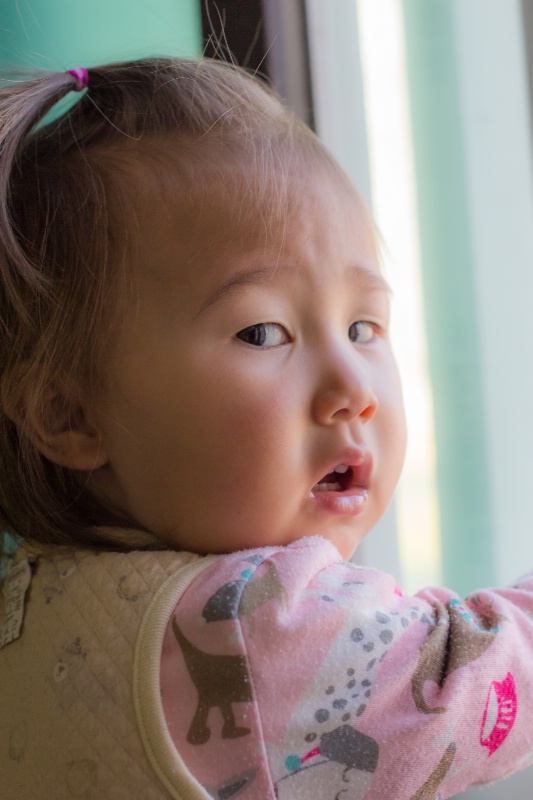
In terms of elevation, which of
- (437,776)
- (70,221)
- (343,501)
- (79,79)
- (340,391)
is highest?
(79,79)

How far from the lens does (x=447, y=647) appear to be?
0.75 m

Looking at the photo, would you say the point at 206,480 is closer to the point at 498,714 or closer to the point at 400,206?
the point at 498,714

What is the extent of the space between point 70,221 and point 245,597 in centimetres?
40

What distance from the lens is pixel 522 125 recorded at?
1223 mm

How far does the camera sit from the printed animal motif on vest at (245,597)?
696 mm

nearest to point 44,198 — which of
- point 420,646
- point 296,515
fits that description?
point 296,515

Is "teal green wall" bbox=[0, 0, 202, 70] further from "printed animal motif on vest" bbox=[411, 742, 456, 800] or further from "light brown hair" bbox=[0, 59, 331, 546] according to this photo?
"printed animal motif on vest" bbox=[411, 742, 456, 800]

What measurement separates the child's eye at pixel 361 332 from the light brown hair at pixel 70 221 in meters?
0.18

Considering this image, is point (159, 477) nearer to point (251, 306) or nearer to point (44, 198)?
point (251, 306)

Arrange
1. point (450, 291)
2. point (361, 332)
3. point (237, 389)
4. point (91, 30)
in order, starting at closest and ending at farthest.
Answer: point (237, 389) < point (361, 332) < point (91, 30) < point (450, 291)

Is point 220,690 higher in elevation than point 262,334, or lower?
lower

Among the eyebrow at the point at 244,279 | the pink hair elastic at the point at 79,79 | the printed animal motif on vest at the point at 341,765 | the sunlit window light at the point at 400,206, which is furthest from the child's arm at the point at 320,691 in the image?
the sunlit window light at the point at 400,206

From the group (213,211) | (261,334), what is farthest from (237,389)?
(213,211)

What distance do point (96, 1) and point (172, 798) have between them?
101 cm
